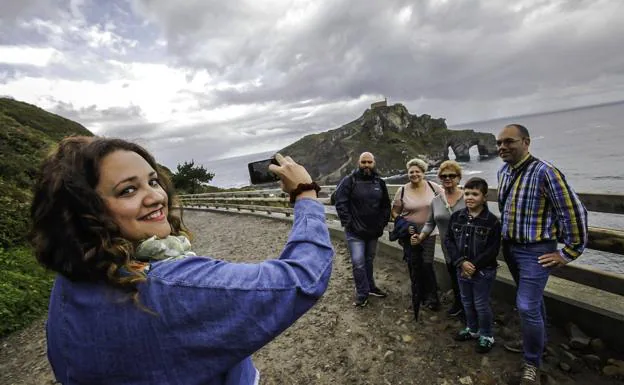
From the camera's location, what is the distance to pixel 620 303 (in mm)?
3182

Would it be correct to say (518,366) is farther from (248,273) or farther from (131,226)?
(131,226)

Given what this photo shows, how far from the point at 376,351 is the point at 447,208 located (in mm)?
1937

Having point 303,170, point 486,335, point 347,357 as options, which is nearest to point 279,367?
point 347,357

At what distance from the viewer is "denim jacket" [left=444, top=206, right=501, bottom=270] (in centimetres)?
344

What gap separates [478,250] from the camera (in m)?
3.50

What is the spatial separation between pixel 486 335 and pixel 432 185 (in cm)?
203

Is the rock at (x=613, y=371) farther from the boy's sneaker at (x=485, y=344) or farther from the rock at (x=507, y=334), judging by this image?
the boy's sneaker at (x=485, y=344)

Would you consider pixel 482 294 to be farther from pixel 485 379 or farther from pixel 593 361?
pixel 593 361

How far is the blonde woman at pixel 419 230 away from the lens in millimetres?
4605

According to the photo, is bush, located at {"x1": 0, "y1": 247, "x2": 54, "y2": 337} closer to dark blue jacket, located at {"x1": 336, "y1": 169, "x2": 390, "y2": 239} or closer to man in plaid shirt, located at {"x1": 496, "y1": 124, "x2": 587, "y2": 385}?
dark blue jacket, located at {"x1": 336, "y1": 169, "x2": 390, "y2": 239}

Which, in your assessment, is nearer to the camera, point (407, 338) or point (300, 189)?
point (300, 189)

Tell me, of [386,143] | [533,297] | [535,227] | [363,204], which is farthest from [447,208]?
[386,143]

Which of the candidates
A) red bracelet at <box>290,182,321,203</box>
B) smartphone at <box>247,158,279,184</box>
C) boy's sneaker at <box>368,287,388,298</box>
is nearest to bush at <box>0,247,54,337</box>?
boy's sneaker at <box>368,287,388,298</box>

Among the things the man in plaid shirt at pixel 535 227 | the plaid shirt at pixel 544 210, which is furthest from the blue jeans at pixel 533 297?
the plaid shirt at pixel 544 210
